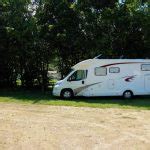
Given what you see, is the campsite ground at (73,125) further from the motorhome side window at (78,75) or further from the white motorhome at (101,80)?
the motorhome side window at (78,75)

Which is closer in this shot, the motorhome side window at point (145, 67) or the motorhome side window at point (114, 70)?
the motorhome side window at point (114, 70)

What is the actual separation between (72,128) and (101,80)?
9.90 m

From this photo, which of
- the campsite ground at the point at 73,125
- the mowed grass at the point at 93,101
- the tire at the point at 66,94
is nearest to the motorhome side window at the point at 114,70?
the mowed grass at the point at 93,101

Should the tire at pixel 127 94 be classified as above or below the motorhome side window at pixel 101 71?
below

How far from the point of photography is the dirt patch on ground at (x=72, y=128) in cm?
1166

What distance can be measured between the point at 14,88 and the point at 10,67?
4.95 feet

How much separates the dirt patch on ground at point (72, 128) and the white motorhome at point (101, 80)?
453cm

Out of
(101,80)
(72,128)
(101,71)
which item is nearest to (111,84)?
(101,80)

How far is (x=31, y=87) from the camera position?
98.9ft

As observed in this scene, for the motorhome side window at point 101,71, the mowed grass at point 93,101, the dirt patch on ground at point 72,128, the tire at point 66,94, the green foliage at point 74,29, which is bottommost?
the dirt patch on ground at point 72,128

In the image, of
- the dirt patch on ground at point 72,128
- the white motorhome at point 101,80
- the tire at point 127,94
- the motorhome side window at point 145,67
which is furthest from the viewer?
the motorhome side window at point 145,67

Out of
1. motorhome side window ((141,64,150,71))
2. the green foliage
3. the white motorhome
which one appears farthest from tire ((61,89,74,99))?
motorhome side window ((141,64,150,71))

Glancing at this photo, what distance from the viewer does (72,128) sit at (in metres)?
14.0

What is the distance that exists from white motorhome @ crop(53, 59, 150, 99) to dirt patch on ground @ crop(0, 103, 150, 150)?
4.53 meters
